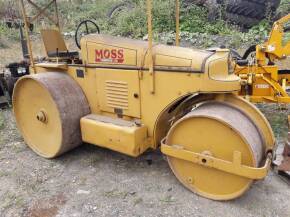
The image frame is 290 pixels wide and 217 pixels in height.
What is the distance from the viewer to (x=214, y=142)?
313cm

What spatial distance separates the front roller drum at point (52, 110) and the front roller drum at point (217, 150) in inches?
47.8

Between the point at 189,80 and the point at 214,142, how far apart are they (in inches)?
25.4

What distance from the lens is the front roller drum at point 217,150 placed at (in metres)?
2.99

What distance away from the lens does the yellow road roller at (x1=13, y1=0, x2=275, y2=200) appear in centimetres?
311

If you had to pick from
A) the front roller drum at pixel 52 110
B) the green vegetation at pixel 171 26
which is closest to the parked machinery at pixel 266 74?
the front roller drum at pixel 52 110

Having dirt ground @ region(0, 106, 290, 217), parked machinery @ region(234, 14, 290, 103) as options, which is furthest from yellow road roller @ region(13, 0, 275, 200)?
parked machinery @ region(234, 14, 290, 103)

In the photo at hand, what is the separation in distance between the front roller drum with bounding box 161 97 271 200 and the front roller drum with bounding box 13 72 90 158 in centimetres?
121

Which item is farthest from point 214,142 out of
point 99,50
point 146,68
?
point 99,50

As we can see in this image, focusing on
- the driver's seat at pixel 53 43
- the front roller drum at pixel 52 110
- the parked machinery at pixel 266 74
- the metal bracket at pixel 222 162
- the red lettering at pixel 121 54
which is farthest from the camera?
the parked machinery at pixel 266 74

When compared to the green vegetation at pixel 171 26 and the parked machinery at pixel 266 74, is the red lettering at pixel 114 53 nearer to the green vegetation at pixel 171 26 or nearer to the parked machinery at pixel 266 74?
the parked machinery at pixel 266 74

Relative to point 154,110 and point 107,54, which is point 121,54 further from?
point 154,110

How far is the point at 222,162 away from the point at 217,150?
13 cm

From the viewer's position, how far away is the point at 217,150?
3.13m

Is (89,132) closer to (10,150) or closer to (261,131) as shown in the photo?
(10,150)
